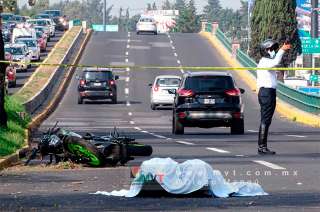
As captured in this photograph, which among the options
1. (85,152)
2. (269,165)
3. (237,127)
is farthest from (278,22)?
(85,152)

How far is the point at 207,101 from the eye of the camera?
28438mm

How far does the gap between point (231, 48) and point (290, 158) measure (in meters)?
61.5

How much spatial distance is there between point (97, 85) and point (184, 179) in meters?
42.1

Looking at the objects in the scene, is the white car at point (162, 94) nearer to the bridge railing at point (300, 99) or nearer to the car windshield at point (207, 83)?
the bridge railing at point (300, 99)

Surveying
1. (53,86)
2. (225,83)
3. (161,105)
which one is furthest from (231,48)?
(225,83)

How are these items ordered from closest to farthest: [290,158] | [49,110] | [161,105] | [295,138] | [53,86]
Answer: [290,158]
[295,138]
[49,110]
[161,105]
[53,86]

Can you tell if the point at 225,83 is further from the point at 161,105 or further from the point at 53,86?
the point at 53,86

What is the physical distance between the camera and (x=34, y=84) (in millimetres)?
55281

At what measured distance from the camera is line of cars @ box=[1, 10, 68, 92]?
67.1 m

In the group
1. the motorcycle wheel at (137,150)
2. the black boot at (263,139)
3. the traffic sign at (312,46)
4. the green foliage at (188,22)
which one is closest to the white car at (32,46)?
the traffic sign at (312,46)

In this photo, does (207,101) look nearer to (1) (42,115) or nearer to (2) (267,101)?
(2) (267,101)

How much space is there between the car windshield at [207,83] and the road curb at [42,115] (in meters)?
4.13

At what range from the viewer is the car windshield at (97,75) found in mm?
54656

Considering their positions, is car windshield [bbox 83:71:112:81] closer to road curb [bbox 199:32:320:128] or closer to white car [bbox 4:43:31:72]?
road curb [bbox 199:32:320:128]
